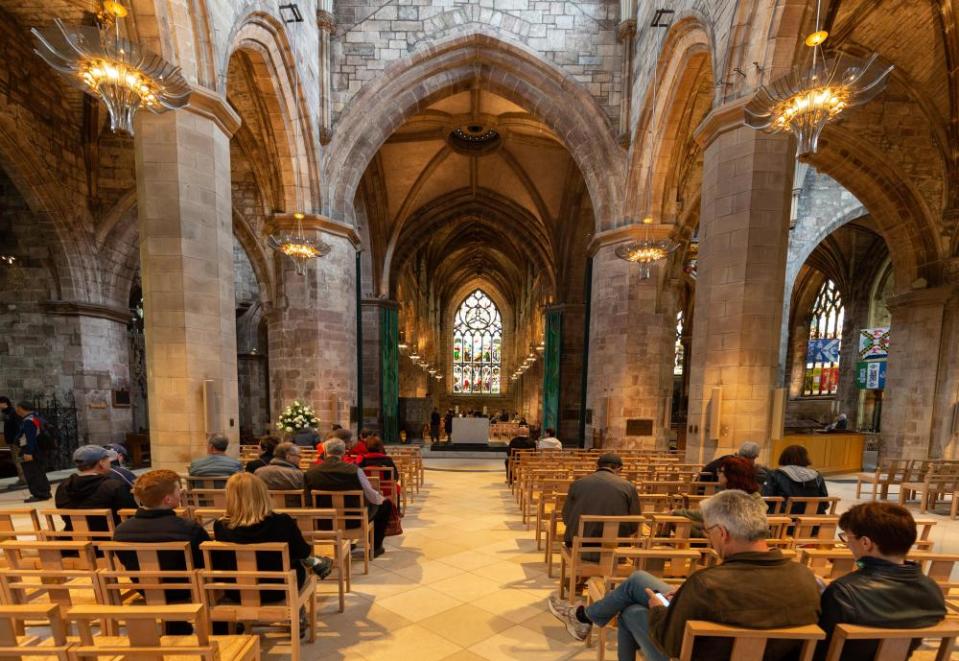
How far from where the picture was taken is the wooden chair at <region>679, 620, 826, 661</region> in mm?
1515

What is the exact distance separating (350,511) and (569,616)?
2.03m

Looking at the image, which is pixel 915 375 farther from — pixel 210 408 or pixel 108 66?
pixel 108 66

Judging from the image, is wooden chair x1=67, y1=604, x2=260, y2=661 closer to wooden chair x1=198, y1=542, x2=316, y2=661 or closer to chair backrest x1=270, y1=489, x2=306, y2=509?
wooden chair x1=198, y1=542, x2=316, y2=661

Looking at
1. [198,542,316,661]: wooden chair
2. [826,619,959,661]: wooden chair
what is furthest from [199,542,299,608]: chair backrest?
[826,619,959,661]: wooden chair

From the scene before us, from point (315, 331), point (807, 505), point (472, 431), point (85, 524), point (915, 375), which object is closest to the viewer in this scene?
point (85, 524)

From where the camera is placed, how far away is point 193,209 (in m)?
5.45

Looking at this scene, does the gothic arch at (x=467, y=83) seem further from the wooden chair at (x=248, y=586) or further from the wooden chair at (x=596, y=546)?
the wooden chair at (x=248, y=586)

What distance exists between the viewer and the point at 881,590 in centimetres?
161

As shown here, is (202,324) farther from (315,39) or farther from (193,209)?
(315,39)

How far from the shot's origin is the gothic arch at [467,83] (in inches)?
406

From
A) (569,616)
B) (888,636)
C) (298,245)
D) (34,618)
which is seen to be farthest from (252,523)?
(298,245)

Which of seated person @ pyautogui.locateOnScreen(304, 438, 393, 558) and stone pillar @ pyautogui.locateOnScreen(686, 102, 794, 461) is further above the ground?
stone pillar @ pyautogui.locateOnScreen(686, 102, 794, 461)

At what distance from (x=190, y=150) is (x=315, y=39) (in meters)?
6.21

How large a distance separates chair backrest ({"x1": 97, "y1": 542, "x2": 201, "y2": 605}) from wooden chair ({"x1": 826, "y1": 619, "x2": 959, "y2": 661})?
2722 millimetres
